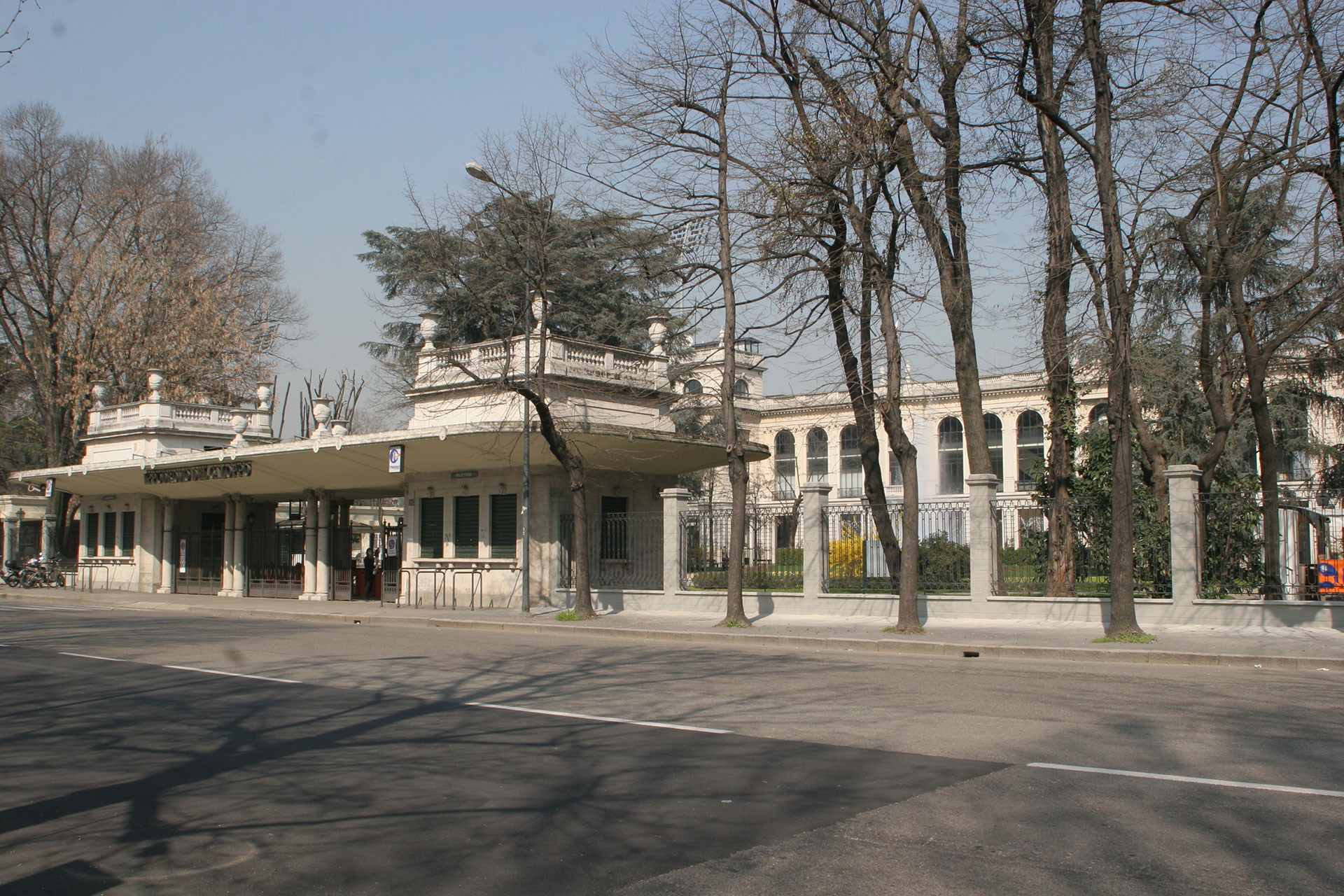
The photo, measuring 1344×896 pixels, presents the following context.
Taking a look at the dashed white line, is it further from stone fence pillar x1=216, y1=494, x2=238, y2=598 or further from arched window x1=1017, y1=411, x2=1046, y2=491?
arched window x1=1017, y1=411, x2=1046, y2=491

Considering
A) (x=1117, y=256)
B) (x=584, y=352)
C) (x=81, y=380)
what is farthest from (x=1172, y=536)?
(x=81, y=380)

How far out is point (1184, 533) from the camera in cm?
1825

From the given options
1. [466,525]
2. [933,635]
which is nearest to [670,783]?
[933,635]

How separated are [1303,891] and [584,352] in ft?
76.1

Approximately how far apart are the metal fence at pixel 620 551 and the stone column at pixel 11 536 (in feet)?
121

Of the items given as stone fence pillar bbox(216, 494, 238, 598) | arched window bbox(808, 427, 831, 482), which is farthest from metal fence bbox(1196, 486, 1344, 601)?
arched window bbox(808, 427, 831, 482)

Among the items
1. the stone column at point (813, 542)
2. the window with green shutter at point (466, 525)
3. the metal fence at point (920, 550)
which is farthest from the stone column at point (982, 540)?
the window with green shutter at point (466, 525)

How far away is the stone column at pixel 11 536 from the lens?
5050cm

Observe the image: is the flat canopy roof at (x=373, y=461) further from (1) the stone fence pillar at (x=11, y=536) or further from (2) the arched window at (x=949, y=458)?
(2) the arched window at (x=949, y=458)

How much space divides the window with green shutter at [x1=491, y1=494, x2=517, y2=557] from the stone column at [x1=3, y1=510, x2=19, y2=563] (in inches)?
1378

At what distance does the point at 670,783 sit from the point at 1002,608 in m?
14.4

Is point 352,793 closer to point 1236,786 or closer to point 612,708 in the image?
point 612,708

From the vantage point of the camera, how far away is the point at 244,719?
32.1 feet

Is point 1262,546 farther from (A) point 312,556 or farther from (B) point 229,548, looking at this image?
(B) point 229,548
